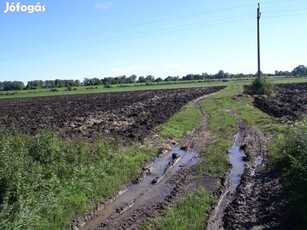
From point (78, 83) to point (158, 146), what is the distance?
13177 cm

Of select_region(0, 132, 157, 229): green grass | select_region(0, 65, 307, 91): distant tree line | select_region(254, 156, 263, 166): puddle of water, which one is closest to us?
select_region(0, 132, 157, 229): green grass

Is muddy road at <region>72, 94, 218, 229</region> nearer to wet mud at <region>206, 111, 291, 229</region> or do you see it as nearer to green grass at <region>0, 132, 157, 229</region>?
green grass at <region>0, 132, 157, 229</region>

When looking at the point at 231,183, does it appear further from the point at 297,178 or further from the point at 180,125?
the point at 180,125

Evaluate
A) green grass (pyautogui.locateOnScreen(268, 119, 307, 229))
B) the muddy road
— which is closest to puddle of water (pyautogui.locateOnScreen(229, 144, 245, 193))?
the muddy road

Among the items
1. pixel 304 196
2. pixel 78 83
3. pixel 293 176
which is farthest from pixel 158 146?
pixel 78 83

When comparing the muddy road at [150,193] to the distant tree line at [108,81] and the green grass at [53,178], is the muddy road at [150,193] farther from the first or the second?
the distant tree line at [108,81]

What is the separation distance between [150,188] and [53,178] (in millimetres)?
3391

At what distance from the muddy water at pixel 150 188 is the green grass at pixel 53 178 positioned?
52cm

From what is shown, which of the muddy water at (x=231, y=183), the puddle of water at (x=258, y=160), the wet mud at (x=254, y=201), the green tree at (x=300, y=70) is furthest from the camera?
the green tree at (x=300, y=70)

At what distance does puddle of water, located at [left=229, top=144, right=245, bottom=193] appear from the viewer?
1230 centimetres

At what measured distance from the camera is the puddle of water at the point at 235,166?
1230cm

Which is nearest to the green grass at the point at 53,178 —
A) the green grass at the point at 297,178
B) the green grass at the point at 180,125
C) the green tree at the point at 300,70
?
the green grass at the point at 297,178

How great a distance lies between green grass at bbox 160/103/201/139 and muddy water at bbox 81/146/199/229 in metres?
Answer: 4.87

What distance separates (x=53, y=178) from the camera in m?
10.9
